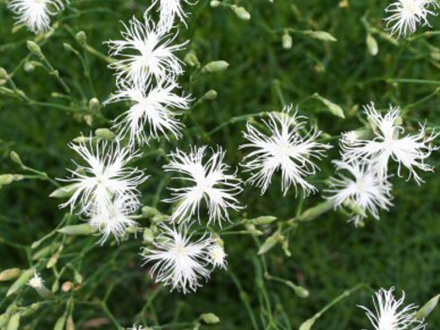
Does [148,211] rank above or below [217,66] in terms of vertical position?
below

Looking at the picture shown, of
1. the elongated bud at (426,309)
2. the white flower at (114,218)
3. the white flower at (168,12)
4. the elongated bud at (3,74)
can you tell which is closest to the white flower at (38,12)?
the elongated bud at (3,74)

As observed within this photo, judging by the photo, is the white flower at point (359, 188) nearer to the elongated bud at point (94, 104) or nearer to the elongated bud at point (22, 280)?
the elongated bud at point (94, 104)

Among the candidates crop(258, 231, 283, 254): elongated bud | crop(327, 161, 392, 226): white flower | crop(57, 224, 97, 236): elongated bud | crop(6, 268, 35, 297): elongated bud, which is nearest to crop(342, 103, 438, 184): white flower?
crop(327, 161, 392, 226): white flower

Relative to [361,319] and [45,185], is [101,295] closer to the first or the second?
[45,185]

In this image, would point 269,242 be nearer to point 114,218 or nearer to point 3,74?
point 114,218

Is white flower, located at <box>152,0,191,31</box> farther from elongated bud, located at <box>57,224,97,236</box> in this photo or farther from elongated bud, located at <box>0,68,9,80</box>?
elongated bud, located at <box>57,224,97,236</box>

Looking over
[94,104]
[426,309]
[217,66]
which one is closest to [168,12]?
[217,66]

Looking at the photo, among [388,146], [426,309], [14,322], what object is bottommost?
[14,322]
